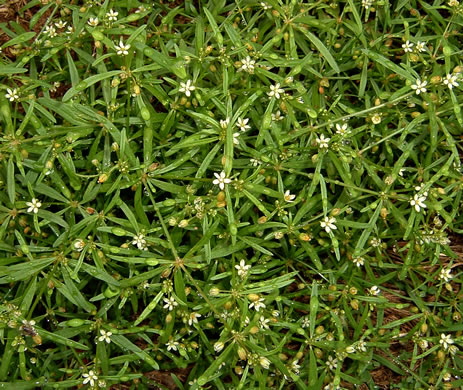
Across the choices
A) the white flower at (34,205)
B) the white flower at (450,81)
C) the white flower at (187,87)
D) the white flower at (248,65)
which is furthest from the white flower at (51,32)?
the white flower at (450,81)

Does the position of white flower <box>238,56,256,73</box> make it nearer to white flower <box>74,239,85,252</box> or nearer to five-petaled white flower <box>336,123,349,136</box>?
five-petaled white flower <box>336,123,349,136</box>

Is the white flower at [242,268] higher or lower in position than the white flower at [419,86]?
lower

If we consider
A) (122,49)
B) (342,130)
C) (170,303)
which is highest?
(122,49)

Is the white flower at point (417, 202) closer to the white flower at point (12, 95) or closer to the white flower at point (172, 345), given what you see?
the white flower at point (172, 345)

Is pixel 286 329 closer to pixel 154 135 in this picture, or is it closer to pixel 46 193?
pixel 154 135

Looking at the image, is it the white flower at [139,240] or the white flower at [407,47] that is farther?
the white flower at [407,47]

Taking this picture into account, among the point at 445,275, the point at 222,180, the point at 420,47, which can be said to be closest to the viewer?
the point at 222,180

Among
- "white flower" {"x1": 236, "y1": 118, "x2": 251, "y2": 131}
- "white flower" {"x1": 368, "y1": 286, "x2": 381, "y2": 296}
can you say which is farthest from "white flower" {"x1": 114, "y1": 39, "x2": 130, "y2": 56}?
"white flower" {"x1": 368, "y1": 286, "x2": 381, "y2": 296}

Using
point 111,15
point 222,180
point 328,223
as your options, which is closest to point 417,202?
point 328,223

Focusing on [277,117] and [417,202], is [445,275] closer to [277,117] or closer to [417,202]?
[417,202]
